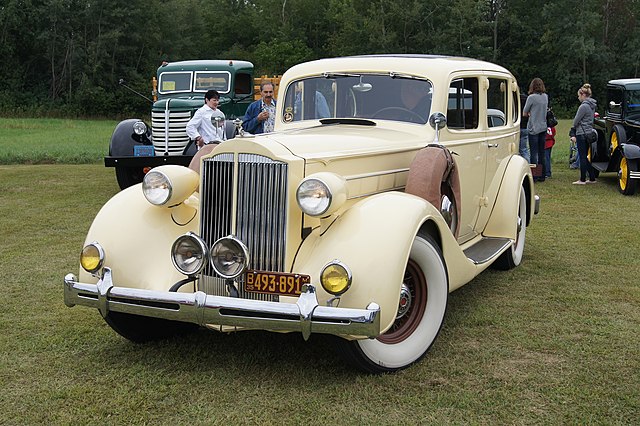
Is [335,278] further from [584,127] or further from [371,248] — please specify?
[584,127]

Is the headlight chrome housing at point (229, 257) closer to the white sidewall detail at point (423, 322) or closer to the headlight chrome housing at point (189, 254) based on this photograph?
the headlight chrome housing at point (189, 254)

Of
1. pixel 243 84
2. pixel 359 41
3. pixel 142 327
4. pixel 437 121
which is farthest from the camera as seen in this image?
pixel 359 41

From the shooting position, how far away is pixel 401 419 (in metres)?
3.44

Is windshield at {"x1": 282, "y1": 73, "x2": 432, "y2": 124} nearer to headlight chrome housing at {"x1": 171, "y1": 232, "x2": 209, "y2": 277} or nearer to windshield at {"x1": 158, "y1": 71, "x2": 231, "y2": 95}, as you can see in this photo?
headlight chrome housing at {"x1": 171, "y1": 232, "x2": 209, "y2": 277}

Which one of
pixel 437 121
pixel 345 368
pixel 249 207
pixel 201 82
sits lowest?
pixel 345 368

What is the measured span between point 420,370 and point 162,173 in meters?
1.93

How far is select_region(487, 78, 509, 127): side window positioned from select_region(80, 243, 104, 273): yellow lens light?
3497 mm

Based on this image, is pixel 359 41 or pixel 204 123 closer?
pixel 204 123

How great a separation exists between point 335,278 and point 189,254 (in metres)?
0.93

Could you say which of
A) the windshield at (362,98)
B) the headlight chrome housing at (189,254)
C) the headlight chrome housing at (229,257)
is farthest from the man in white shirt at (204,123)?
the headlight chrome housing at (229,257)

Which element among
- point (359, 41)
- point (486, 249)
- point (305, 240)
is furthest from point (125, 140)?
point (359, 41)

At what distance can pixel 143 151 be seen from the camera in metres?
11.4

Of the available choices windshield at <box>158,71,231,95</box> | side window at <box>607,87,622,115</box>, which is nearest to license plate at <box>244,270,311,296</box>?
windshield at <box>158,71,231,95</box>

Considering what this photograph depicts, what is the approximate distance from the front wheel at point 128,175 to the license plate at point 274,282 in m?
7.87
